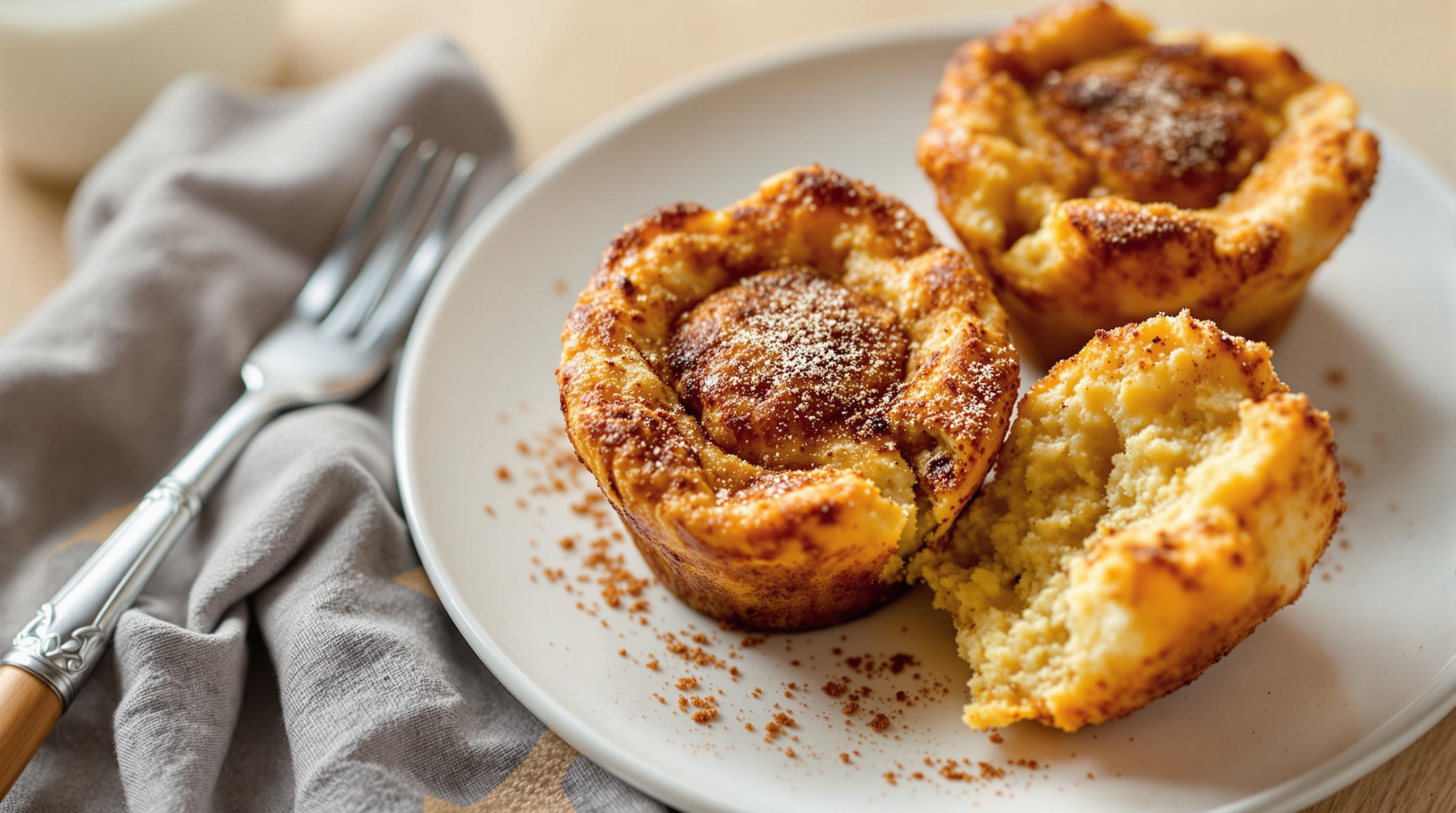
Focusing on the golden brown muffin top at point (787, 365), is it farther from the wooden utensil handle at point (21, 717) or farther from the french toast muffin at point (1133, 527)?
the wooden utensil handle at point (21, 717)

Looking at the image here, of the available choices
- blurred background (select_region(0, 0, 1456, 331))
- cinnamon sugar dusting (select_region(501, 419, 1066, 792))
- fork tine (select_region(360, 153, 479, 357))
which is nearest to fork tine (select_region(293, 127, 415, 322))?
fork tine (select_region(360, 153, 479, 357))

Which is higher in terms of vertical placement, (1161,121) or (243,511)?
(1161,121)

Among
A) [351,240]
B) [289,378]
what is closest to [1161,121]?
[351,240]

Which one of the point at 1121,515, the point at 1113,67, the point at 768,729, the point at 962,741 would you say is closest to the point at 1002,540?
the point at 1121,515

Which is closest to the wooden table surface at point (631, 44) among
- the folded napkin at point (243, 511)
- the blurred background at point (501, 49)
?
the blurred background at point (501, 49)

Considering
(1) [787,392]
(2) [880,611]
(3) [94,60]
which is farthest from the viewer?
(3) [94,60]

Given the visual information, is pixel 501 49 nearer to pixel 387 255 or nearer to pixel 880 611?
pixel 387 255

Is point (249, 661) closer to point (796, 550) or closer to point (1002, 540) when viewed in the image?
Result: point (796, 550)
